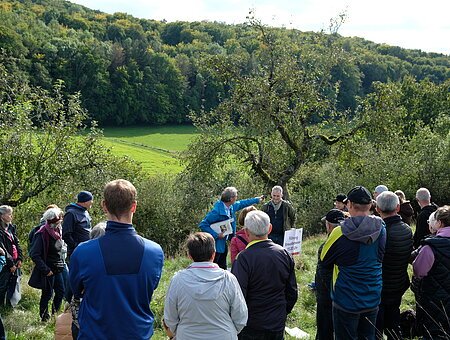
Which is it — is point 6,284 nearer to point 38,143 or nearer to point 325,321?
point 325,321

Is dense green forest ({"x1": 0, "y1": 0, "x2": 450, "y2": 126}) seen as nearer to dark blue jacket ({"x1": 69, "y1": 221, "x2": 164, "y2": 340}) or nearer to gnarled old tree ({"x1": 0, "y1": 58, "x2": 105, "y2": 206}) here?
gnarled old tree ({"x1": 0, "y1": 58, "x2": 105, "y2": 206})

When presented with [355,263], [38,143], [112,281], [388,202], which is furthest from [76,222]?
[38,143]

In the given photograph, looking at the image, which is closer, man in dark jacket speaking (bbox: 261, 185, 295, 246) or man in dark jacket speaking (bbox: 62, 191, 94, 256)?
man in dark jacket speaking (bbox: 62, 191, 94, 256)

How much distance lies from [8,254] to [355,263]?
5.10 m

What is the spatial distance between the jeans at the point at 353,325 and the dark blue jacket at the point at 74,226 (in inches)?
161

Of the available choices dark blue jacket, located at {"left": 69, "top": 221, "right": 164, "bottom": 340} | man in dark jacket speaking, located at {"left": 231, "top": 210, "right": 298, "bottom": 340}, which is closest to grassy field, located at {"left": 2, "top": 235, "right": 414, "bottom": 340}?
man in dark jacket speaking, located at {"left": 231, "top": 210, "right": 298, "bottom": 340}

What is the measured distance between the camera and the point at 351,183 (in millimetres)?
25391

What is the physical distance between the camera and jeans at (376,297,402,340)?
5590 millimetres

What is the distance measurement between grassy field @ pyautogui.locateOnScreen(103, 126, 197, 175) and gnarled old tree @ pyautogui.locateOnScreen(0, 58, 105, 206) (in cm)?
2150

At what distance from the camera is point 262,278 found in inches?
173

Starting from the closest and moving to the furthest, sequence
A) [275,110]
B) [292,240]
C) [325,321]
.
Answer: [325,321] → [292,240] → [275,110]

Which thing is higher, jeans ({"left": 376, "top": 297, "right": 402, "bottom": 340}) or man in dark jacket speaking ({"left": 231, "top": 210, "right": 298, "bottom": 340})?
man in dark jacket speaking ({"left": 231, "top": 210, "right": 298, "bottom": 340})

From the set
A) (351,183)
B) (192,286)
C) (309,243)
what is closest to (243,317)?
(192,286)

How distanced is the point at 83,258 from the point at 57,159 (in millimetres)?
12520
